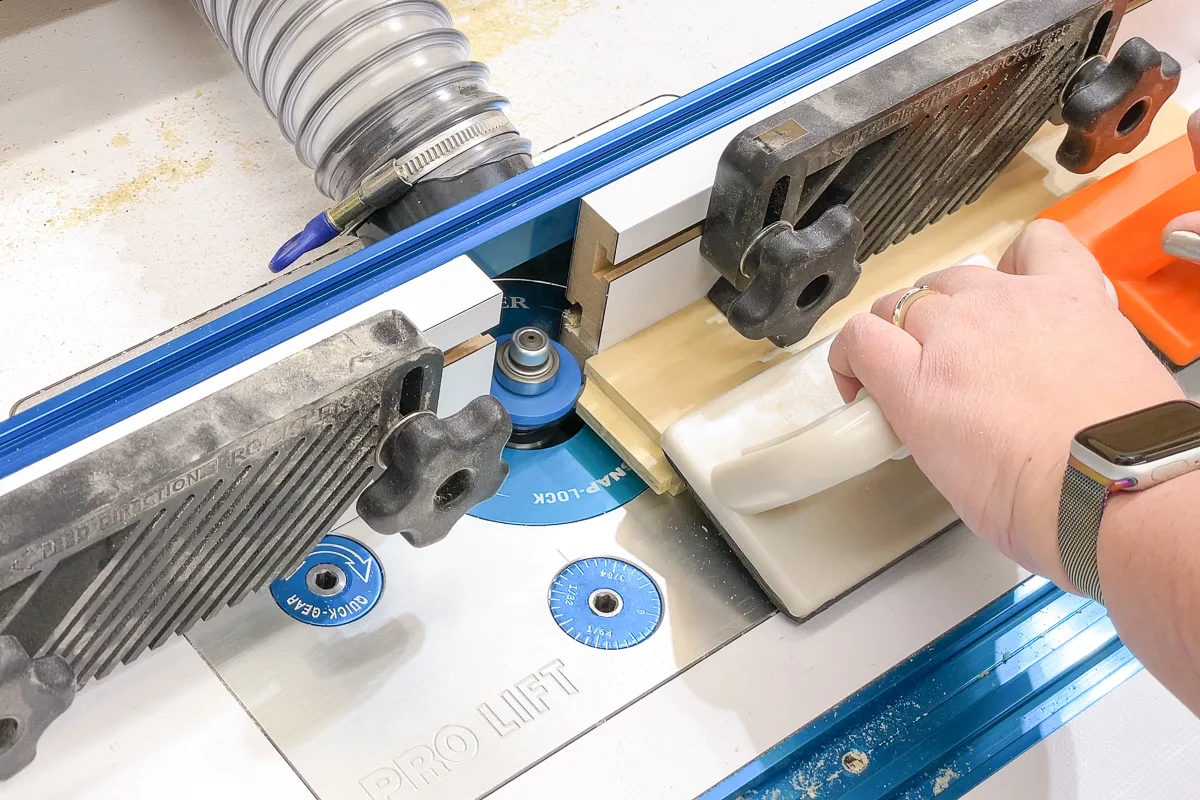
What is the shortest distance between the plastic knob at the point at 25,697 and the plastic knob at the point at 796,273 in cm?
59

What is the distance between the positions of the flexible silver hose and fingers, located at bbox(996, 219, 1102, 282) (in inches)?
19.0

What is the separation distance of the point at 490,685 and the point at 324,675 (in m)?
0.13

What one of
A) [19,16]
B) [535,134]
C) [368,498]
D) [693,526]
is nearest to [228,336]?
[368,498]

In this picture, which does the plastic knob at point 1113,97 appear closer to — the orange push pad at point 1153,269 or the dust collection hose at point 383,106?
the orange push pad at point 1153,269

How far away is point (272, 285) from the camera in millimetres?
1218

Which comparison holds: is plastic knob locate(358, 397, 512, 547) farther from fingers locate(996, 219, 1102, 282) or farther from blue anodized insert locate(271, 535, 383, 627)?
fingers locate(996, 219, 1102, 282)

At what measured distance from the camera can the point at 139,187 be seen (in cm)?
128

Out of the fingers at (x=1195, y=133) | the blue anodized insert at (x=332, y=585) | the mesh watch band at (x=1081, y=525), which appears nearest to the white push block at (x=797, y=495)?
the mesh watch band at (x=1081, y=525)

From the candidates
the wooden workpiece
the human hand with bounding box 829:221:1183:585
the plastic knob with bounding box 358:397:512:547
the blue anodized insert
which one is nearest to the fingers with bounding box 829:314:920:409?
the human hand with bounding box 829:221:1183:585

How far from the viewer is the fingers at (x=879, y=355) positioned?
888 mm

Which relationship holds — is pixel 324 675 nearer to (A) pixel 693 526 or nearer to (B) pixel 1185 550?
(A) pixel 693 526

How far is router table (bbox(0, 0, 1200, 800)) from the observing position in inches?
33.4

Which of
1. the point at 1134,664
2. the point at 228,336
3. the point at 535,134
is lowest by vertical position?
the point at 1134,664

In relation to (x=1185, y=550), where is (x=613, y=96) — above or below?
below
